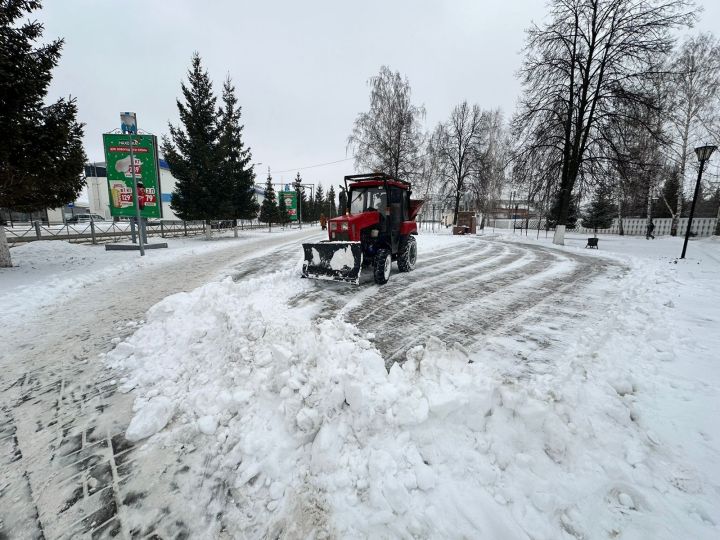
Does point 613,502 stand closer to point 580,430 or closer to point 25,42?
point 580,430

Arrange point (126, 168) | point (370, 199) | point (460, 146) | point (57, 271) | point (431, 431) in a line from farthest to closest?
point (460, 146) → point (126, 168) → point (57, 271) → point (370, 199) → point (431, 431)

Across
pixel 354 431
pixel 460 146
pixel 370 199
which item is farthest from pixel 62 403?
pixel 460 146

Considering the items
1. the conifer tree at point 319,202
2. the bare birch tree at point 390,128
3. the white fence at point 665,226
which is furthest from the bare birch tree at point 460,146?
the conifer tree at point 319,202

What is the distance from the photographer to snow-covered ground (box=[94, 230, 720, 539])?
1.76m

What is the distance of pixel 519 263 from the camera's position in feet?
31.7

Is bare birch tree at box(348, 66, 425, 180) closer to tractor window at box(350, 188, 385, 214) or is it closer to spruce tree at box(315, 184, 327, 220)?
tractor window at box(350, 188, 385, 214)

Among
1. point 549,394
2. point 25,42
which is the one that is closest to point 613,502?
point 549,394

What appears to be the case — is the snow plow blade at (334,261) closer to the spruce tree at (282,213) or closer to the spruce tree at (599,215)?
the spruce tree at (599,215)

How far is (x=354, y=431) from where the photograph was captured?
2271mm

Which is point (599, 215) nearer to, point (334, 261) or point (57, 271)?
point (334, 261)

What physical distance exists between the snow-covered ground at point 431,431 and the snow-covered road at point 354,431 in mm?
13

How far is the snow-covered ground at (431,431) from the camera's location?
176 centimetres

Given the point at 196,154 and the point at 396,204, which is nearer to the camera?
the point at 396,204

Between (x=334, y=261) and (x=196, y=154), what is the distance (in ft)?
55.4
